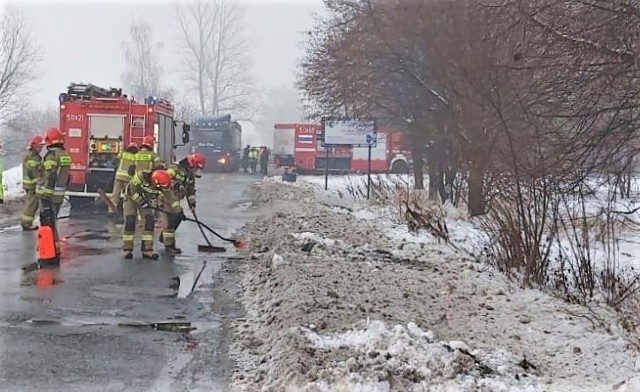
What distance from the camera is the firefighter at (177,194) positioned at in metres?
12.2

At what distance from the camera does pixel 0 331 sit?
728 cm

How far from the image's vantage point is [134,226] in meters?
11.7

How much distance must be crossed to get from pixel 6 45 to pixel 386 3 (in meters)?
21.0

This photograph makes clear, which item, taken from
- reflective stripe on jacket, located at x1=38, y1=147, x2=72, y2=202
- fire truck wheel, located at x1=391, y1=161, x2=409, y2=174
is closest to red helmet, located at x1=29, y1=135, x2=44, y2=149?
reflective stripe on jacket, located at x1=38, y1=147, x2=72, y2=202

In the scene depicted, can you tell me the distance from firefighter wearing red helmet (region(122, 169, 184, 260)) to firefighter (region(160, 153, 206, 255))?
0.31 metres

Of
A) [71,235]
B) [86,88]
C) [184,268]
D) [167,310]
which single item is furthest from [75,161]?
[167,310]

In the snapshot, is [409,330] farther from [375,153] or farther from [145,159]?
[375,153]

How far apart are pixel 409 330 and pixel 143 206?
6.45 m

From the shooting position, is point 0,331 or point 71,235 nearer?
point 0,331

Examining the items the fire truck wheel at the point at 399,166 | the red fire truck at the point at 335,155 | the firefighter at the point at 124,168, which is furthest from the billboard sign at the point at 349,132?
the red fire truck at the point at 335,155

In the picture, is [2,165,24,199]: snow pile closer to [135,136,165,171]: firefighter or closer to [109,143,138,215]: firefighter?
[109,143,138,215]: firefighter

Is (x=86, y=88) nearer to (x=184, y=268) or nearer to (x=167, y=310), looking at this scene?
(x=184, y=268)

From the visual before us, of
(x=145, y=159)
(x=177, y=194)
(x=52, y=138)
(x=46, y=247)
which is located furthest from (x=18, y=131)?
(x=46, y=247)

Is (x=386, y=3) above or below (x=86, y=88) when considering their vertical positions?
above
